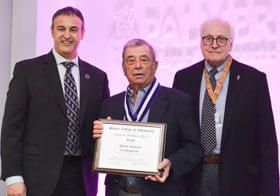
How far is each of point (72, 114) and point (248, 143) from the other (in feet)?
3.62

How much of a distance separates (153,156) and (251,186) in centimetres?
74

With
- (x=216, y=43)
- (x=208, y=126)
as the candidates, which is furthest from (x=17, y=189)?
(x=216, y=43)

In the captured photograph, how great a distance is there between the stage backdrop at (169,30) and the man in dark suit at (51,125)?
171cm

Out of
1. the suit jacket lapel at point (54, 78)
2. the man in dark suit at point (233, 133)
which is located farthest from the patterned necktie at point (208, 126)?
the suit jacket lapel at point (54, 78)

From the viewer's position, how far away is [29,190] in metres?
2.47

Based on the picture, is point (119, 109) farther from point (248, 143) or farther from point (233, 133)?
point (248, 143)

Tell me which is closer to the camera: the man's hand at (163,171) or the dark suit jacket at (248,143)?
the man's hand at (163,171)

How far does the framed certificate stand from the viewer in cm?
218

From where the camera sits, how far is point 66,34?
263 cm

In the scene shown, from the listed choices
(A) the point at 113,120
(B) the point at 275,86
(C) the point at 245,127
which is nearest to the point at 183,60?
(B) the point at 275,86

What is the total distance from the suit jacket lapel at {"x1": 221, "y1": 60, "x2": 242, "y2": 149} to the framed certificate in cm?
49

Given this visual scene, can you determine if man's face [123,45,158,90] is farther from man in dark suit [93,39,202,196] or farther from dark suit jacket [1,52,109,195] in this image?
dark suit jacket [1,52,109,195]

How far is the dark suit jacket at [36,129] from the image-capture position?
245 centimetres

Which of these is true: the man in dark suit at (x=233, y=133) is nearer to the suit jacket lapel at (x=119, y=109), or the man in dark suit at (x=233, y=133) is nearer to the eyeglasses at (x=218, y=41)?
the eyeglasses at (x=218, y=41)
